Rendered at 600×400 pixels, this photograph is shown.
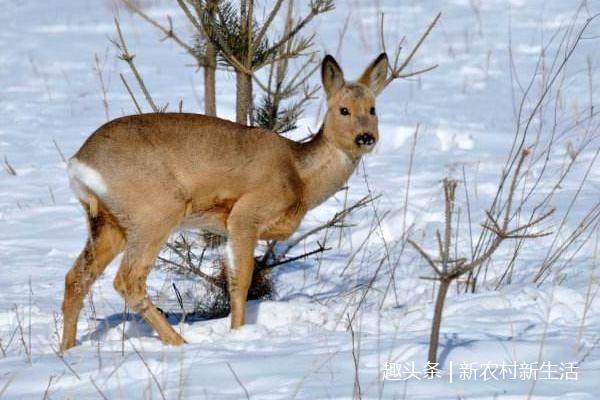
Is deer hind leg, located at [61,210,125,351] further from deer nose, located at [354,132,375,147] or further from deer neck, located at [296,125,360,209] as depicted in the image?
deer nose, located at [354,132,375,147]

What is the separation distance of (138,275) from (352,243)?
→ 8.81 feet

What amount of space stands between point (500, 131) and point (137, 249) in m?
5.83

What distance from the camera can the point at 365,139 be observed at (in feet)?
20.6

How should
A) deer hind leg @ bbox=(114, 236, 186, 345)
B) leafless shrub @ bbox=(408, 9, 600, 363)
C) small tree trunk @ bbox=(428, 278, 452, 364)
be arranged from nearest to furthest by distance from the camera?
small tree trunk @ bbox=(428, 278, 452, 364) < leafless shrub @ bbox=(408, 9, 600, 363) < deer hind leg @ bbox=(114, 236, 186, 345)

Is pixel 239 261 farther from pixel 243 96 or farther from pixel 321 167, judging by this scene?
pixel 243 96

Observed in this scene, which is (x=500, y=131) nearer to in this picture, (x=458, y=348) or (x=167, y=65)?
(x=167, y=65)

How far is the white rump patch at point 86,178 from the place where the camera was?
19.1ft

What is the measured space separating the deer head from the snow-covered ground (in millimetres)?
528

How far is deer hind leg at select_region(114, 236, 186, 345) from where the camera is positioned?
5914mm

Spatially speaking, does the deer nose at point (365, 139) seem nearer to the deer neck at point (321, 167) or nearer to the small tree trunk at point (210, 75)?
the deer neck at point (321, 167)

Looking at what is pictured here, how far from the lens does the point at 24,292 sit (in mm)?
7152

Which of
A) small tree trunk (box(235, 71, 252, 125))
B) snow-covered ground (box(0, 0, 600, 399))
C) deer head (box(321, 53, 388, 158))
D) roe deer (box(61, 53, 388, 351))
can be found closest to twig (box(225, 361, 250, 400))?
snow-covered ground (box(0, 0, 600, 399))

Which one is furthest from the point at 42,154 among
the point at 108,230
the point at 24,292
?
the point at 108,230

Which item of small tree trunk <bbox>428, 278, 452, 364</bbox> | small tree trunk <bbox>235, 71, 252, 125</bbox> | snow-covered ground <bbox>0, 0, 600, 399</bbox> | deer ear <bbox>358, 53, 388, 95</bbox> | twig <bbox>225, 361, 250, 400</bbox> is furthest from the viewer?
small tree trunk <bbox>235, 71, 252, 125</bbox>
